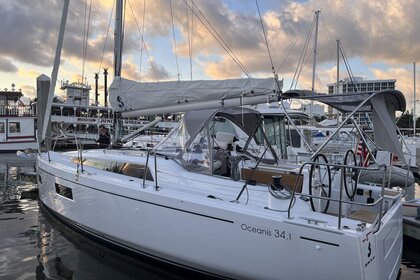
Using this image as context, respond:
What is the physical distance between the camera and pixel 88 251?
6344 mm

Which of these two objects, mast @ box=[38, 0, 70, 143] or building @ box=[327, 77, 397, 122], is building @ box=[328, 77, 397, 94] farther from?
mast @ box=[38, 0, 70, 143]

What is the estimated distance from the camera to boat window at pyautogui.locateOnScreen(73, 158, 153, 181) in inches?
236

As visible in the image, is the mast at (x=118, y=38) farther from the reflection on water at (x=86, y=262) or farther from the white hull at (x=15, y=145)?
the white hull at (x=15, y=145)

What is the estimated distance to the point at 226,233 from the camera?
4.36 metres

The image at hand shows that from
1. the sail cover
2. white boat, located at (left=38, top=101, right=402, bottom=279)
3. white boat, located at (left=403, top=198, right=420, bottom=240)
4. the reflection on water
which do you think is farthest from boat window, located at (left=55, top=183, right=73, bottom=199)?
white boat, located at (left=403, top=198, right=420, bottom=240)

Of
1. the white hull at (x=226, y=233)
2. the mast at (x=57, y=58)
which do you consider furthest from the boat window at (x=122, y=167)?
the mast at (x=57, y=58)

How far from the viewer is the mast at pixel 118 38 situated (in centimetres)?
855

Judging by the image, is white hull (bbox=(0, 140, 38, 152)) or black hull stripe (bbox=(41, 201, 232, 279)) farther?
white hull (bbox=(0, 140, 38, 152))

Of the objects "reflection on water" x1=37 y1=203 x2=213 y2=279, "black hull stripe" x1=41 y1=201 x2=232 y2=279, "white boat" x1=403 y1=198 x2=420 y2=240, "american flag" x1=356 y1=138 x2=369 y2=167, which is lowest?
"reflection on water" x1=37 y1=203 x2=213 y2=279

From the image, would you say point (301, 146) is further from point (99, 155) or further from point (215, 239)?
point (215, 239)

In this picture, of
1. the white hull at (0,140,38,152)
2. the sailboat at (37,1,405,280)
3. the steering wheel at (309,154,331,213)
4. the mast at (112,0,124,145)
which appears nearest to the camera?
the sailboat at (37,1,405,280)

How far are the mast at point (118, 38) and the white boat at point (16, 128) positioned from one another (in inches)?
856

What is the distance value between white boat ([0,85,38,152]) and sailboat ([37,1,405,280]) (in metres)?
23.1

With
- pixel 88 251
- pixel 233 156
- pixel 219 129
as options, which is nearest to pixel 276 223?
pixel 233 156
